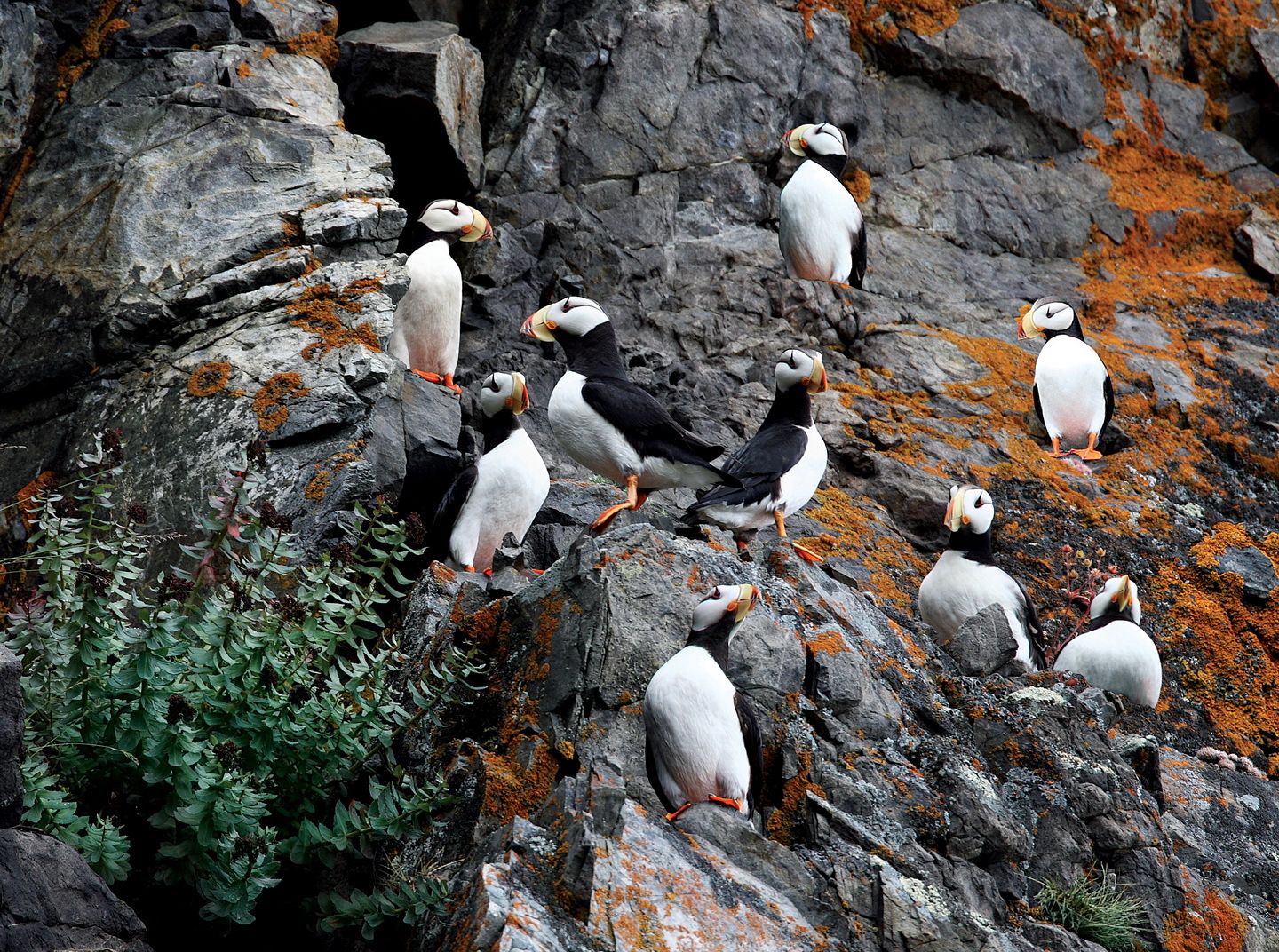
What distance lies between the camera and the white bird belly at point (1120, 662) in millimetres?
6789

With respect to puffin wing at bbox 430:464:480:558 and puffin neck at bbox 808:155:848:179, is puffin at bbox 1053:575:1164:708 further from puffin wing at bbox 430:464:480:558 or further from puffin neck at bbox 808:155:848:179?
puffin neck at bbox 808:155:848:179

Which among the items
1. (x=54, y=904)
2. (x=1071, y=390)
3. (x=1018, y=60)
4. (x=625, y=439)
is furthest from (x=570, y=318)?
(x=1018, y=60)

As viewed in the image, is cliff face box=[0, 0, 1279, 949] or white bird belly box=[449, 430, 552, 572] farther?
white bird belly box=[449, 430, 552, 572]

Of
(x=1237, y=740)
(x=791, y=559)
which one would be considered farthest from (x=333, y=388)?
(x=1237, y=740)

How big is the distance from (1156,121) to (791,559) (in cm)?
851

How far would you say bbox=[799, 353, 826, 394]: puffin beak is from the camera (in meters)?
6.99

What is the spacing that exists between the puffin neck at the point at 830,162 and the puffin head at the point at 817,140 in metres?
0.03

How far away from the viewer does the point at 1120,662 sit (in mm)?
6785

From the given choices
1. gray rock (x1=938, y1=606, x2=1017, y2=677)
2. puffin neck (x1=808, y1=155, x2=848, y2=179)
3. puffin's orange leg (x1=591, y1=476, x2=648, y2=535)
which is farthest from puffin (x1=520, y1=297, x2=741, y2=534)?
puffin neck (x1=808, y1=155, x2=848, y2=179)

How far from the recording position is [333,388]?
255 inches

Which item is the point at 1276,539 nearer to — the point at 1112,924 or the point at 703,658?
the point at 1112,924

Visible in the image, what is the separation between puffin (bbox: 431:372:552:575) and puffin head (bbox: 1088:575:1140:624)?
10.4ft

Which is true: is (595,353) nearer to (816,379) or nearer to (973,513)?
(816,379)

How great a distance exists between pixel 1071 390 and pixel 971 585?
260 cm
